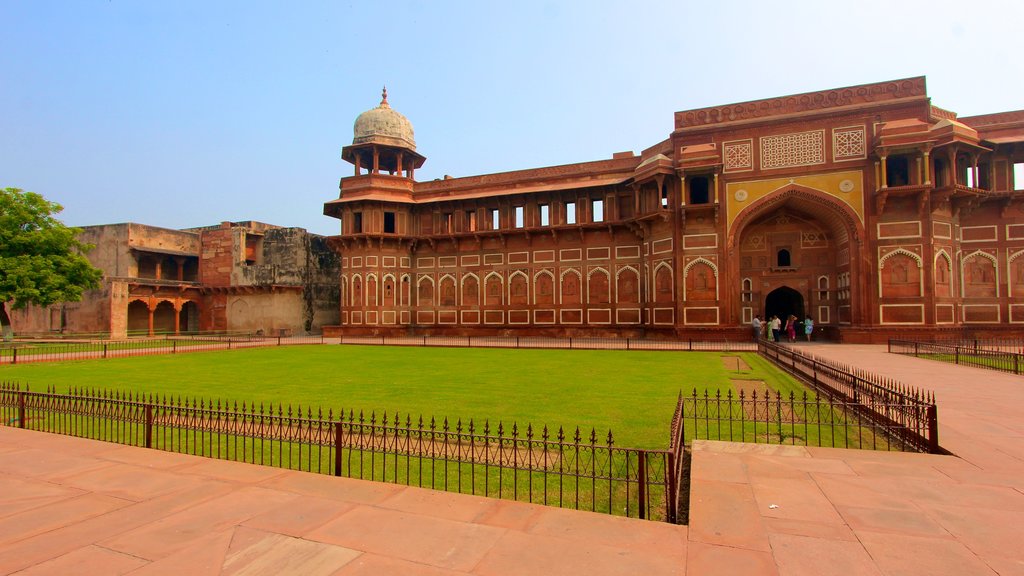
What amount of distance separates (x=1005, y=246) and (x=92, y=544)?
29119mm

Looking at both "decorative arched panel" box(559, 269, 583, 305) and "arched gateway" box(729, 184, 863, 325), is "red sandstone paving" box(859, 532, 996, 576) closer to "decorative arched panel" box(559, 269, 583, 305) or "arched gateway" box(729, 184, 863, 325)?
"arched gateway" box(729, 184, 863, 325)

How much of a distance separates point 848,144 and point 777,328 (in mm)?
7901

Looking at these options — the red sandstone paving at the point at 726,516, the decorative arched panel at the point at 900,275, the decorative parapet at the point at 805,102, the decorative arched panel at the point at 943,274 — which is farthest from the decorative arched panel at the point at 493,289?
the red sandstone paving at the point at 726,516

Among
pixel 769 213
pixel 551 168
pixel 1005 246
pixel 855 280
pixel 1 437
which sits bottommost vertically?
pixel 1 437

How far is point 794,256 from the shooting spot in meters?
23.5

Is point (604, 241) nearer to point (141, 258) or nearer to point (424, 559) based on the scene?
point (424, 559)

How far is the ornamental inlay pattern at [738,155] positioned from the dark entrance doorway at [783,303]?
6.13 m

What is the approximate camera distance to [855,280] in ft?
69.2

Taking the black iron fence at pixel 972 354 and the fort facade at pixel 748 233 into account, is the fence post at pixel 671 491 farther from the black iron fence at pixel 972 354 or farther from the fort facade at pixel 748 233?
the fort facade at pixel 748 233

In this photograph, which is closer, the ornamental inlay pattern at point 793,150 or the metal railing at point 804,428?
the metal railing at point 804,428

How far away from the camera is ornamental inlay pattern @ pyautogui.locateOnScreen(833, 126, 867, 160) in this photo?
829 inches

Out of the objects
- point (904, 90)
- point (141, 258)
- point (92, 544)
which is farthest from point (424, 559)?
point (141, 258)

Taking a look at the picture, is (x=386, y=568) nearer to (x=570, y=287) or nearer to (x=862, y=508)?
(x=862, y=508)

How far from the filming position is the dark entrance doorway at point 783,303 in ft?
80.6
